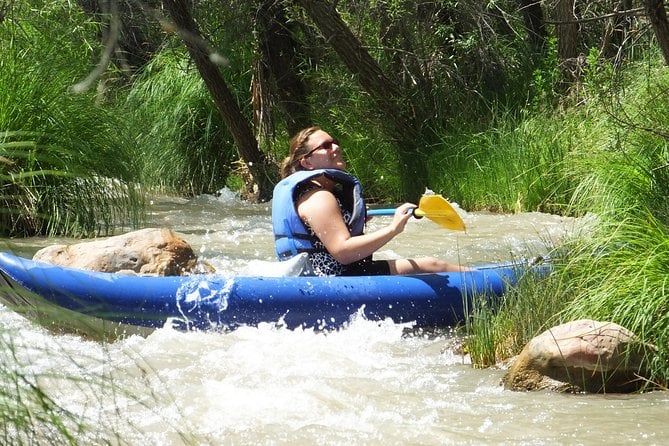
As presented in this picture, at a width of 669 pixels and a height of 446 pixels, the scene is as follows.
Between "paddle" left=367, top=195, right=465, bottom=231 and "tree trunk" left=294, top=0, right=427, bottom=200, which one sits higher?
"tree trunk" left=294, top=0, right=427, bottom=200

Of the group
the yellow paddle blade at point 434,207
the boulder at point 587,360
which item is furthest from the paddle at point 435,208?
the boulder at point 587,360

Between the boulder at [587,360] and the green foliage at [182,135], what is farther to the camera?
the green foliage at [182,135]

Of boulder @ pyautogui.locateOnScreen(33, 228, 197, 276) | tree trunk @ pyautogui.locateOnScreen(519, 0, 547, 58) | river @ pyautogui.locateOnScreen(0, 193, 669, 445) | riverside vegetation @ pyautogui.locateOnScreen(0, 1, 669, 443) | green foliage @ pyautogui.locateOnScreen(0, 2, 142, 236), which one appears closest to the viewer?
river @ pyautogui.locateOnScreen(0, 193, 669, 445)

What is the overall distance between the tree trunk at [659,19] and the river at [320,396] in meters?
1.27

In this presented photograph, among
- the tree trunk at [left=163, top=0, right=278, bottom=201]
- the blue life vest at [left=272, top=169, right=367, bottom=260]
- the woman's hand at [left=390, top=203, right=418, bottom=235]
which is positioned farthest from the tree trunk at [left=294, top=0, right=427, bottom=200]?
the woman's hand at [left=390, top=203, right=418, bottom=235]

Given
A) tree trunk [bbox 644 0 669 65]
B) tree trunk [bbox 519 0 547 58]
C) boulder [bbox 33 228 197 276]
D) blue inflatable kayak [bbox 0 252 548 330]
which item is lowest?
blue inflatable kayak [bbox 0 252 548 330]

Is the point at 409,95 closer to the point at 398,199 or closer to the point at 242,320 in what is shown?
the point at 398,199

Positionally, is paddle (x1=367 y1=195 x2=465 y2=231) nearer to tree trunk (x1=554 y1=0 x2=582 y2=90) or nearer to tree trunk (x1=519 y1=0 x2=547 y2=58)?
tree trunk (x1=554 y1=0 x2=582 y2=90)

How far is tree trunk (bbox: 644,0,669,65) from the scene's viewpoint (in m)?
3.74

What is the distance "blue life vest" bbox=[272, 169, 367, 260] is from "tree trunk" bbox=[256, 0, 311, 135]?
20.9ft

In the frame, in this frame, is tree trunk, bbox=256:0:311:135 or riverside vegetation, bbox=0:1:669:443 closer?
riverside vegetation, bbox=0:1:669:443

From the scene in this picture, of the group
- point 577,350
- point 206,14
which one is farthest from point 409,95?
point 577,350

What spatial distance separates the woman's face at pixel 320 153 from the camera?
507 centimetres

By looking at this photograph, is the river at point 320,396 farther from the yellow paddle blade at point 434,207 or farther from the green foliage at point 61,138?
the green foliage at point 61,138
